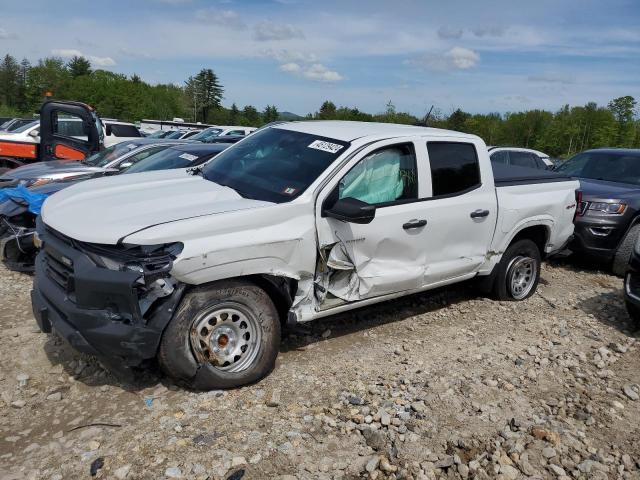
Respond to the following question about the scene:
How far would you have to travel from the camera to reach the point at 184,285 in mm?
3457

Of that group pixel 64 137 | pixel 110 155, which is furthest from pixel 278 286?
pixel 64 137

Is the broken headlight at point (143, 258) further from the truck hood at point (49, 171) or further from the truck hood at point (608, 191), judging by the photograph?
the truck hood at point (608, 191)

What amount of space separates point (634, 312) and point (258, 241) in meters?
4.23

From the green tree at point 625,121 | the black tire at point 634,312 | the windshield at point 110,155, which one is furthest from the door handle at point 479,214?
the green tree at point 625,121

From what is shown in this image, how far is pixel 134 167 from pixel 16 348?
148 inches

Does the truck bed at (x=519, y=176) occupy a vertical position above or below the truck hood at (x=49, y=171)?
above

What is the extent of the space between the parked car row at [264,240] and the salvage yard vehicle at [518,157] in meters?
6.30

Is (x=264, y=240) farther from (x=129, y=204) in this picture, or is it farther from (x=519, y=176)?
(x=519, y=176)

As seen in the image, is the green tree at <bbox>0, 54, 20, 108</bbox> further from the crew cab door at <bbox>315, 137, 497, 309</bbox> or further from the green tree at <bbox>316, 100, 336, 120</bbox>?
the crew cab door at <bbox>315, 137, 497, 309</bbox>

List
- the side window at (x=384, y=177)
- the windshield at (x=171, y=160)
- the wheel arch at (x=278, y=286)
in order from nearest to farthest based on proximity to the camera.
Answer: the wheel arch at (x=278, y=286), the side window at (x=384, y=177), the windshield at (x=171, y=160)

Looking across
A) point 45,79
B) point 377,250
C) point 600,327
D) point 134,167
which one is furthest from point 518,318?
point 45,79

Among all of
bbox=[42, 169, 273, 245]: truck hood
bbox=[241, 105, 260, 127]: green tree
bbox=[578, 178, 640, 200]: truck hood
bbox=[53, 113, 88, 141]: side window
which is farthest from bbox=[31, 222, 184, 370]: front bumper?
bbox=[241, 105, 260, 127]: green tree

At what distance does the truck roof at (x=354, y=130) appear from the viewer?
4602 mm

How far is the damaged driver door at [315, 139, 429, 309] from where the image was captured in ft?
13.3
